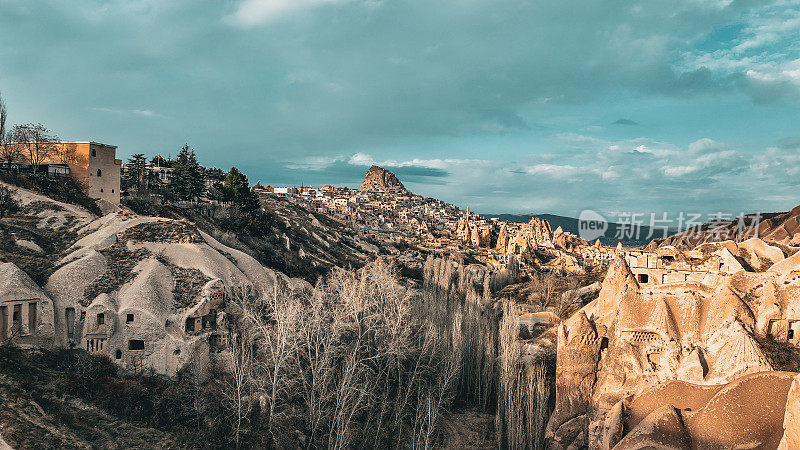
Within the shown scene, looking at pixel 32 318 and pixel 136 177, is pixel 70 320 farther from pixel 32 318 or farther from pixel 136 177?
pixel 136 177

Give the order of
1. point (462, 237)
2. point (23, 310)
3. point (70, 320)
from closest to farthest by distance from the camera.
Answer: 1. point (23, 310)
2. point (70, 320)
3. point (462, 237)

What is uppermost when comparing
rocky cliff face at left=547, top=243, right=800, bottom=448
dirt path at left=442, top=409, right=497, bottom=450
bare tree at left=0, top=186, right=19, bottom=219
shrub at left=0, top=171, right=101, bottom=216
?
shrub at left=0, top=171, right=101, bottom=216

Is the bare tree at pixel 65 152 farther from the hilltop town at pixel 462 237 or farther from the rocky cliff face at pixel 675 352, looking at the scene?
the hilltop town at pixel 462 237

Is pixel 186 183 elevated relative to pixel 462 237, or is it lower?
elevated

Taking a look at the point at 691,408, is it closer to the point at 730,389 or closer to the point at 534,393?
the point at 730,389

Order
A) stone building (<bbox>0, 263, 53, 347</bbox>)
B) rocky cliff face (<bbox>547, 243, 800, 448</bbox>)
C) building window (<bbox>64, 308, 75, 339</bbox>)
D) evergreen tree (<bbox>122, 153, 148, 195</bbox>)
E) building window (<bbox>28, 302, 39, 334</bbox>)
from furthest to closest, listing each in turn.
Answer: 1. evergreen tree (<bbox>122, 153, 148, 195</bbox>)
2. building window (<bbox>64, 308, 75, 339</bbox>)
3. building window (<bbox>28, 302, 39, 334</bbox>)
4. stone building (<bbox>0, 263, 53, 347</bbox>)
5. rocky cliff face (<bbox>547, 243, 800, 448</bbox>)

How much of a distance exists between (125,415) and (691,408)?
2224cm

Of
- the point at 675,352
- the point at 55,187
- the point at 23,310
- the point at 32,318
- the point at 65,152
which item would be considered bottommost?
the point at 675,352

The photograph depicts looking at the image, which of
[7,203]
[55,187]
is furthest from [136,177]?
[7,203]

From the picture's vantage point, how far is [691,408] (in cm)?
1733

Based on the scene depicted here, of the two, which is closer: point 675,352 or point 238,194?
point 675,352

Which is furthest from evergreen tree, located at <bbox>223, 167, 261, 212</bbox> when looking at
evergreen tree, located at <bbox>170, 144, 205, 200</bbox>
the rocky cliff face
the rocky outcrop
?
the rocky outcrop

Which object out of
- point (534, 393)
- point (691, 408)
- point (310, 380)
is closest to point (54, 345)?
point (310, 380)

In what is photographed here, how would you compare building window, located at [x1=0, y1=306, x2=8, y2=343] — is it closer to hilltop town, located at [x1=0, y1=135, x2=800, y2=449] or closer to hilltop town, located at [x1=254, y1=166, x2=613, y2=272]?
hilltop town, located at [x1=0, y1=135, x2=800, y2=449]
